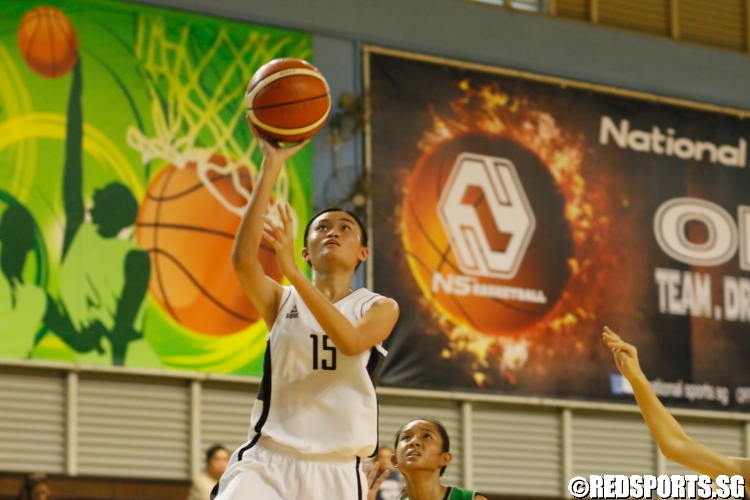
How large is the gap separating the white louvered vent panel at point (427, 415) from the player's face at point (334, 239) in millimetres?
7161

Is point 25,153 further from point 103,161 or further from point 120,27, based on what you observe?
point 120,27

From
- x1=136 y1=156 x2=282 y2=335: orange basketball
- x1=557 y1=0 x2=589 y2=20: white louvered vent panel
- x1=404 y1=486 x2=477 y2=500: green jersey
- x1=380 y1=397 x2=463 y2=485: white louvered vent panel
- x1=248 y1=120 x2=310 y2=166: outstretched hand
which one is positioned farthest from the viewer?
x1=557 y1=0 x2=589 y2=20: white louvered vent panel

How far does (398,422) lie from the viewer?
12297 millimetres

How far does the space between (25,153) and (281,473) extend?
283 inches

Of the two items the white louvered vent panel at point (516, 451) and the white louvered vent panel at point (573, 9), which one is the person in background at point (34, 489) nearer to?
the white louvered vent panel at point (516, 451)

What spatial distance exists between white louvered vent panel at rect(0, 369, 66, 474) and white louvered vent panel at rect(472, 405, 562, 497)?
4292 mm

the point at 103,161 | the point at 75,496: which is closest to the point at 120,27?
the point at 103,161

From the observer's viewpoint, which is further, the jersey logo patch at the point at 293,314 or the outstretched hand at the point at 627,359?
the jersey logo patch at the point at 293,314

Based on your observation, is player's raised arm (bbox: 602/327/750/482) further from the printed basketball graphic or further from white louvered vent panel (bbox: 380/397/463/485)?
the printed basketball graphic

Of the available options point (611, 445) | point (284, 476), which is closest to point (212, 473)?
point (284, 476)

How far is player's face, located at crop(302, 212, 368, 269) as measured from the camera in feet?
16.1

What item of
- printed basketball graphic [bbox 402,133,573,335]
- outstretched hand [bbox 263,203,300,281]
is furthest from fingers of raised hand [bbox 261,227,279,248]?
printed basketball graphic [bbox 402,133,573,335]

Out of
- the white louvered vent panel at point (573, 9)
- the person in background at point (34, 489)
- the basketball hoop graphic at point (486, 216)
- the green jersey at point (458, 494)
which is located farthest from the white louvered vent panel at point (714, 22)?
the green jersey at point (458, 494)

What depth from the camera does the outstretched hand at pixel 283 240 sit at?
14.7ft
